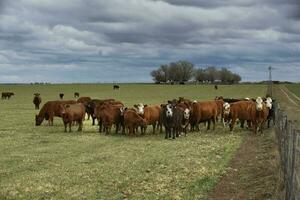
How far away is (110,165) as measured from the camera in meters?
16.3

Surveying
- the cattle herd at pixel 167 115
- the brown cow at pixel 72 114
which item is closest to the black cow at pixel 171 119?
the cattle herd at pixel 167 115

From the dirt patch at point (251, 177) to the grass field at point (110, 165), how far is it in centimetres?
34

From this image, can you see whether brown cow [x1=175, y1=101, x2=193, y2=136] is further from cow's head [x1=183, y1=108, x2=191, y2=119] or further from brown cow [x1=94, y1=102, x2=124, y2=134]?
brown cow [x1=94, y1=102, x2=124, y2=134]

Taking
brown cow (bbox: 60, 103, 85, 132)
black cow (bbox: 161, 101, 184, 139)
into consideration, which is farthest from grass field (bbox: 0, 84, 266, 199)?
brown cow (bbox: 60, 103, 85, 132)

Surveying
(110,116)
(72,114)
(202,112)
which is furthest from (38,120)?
(202,112)

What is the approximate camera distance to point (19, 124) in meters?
32.3

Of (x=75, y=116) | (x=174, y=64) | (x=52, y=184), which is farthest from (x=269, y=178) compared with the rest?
(x=174, y=64)

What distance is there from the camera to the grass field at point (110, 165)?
41.3 feet

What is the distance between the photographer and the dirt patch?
40.7 ft

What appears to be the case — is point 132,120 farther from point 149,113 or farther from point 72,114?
point 72,114

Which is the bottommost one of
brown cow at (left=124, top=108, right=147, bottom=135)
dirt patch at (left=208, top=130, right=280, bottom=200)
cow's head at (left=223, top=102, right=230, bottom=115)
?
dirt patch at (left=208, top=130, right=280, bottom=200)

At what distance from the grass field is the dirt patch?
0.34 metres

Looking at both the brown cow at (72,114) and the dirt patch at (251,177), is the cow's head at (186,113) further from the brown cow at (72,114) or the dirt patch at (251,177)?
the dirt patch at (251,177)

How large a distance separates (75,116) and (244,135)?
8.97 m
